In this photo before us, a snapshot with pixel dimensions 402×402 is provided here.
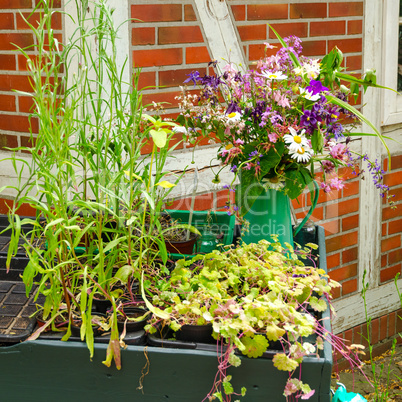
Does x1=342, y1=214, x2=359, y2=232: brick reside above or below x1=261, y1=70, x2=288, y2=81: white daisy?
below

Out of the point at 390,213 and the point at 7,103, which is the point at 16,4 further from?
the point at 390,213

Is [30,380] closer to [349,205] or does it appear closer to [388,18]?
Answer: [349,205]

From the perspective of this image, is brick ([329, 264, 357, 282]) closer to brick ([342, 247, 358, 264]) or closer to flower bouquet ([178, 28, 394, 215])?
brick ([342, 247, 358, 264])

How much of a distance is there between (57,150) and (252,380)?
0.65 metres

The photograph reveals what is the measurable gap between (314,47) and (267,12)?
1.02ft

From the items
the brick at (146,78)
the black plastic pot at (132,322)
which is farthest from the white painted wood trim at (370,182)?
the black plastic pot at (132,322)

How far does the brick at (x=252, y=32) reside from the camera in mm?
2465

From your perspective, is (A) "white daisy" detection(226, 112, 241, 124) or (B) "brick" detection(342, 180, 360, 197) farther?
(B) "brick" detection(342, 180, 360, 197)

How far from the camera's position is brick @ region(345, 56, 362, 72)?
283cm

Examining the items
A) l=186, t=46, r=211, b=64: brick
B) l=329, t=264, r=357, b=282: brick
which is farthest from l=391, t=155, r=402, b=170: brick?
l=186, t=46, r=211, b=64: brick

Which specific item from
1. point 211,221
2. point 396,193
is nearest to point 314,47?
point 396,193

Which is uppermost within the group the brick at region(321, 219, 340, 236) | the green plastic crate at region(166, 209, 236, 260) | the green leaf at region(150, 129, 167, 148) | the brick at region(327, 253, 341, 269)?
the green leaf at region(150, 129, 167, 148)

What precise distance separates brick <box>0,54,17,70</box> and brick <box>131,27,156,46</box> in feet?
1.55

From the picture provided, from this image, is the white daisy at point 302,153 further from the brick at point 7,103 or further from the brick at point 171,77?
the brick at point 7,103
